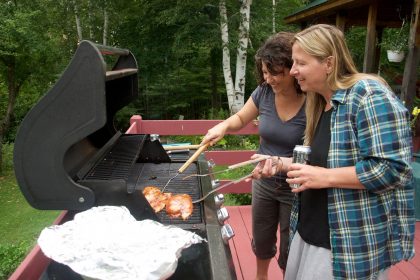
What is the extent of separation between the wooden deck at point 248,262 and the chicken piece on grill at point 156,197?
1389mm

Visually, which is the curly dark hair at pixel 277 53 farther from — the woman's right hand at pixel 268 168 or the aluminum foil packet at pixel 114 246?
the aluminum foil packet at pixel 114 246

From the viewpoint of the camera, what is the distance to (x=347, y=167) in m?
1.40

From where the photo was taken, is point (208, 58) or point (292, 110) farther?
point (208, 58)

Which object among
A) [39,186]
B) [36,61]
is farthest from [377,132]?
[36,61]

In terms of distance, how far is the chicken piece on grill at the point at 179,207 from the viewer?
1728 millimetres

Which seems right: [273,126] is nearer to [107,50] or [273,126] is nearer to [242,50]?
[107,50]

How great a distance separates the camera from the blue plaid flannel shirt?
132 centimetres

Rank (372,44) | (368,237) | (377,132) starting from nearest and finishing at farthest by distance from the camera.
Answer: (377,132) < (368,237) < (372,44)

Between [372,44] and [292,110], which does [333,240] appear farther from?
[372,44]

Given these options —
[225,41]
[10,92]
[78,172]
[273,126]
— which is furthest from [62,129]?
[10,92]

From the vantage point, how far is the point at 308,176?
4.82ft

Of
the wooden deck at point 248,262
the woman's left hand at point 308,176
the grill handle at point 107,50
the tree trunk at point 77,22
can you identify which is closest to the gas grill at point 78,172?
the grill handle at point 107,50

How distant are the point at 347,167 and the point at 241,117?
1.13 metres

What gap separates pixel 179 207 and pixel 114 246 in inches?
25.1
